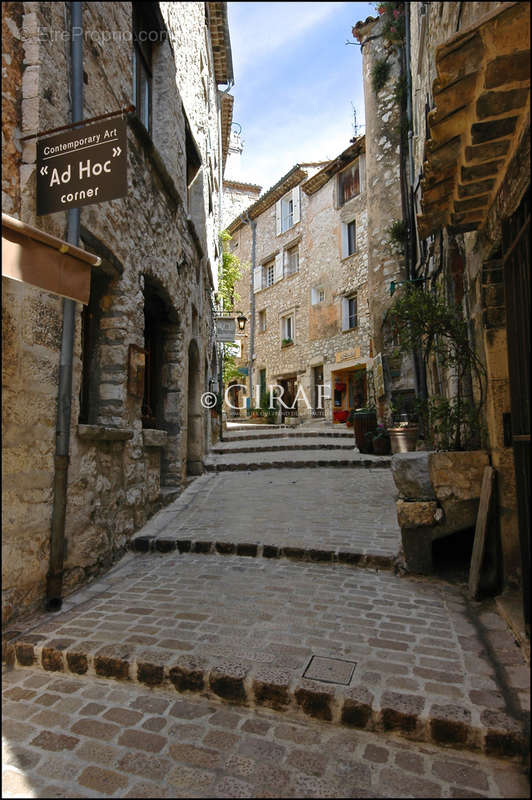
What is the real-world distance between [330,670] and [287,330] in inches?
694

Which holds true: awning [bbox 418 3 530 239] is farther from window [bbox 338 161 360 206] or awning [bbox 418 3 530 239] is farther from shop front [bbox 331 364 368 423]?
window [bbox 338 161 360 206]

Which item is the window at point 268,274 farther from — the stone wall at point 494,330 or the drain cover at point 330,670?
the drain cover at point 330,670

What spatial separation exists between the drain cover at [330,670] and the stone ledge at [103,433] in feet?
7.10

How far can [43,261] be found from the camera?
89.9 inches

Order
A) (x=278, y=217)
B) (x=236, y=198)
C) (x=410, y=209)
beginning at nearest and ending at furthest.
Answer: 1. (x=410, y=209)
2. (x=278, y=217)
3. (x=236, y=198)

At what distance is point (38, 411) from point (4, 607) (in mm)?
1146

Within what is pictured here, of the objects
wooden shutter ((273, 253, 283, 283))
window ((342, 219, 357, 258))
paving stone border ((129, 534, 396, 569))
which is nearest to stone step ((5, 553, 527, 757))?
paving stone border ((129, 534, 396, 569))

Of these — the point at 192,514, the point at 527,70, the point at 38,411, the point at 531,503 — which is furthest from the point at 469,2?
the point at 192,514

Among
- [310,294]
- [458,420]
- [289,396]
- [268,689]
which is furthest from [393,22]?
[268,689]

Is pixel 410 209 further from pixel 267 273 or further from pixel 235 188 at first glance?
pixel 235 188

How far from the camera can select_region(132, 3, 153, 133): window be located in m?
5.25

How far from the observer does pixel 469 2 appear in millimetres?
2594

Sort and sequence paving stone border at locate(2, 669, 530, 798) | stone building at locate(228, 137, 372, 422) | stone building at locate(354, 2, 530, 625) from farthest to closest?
1. stone building at locate(228, 137, 372, 422)
2. stone building at locate(354, 2, 530, 625)
3. paving stone border at locate(2, 669, 530, 798)

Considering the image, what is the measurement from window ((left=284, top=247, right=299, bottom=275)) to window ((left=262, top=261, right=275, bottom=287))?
1.29m
